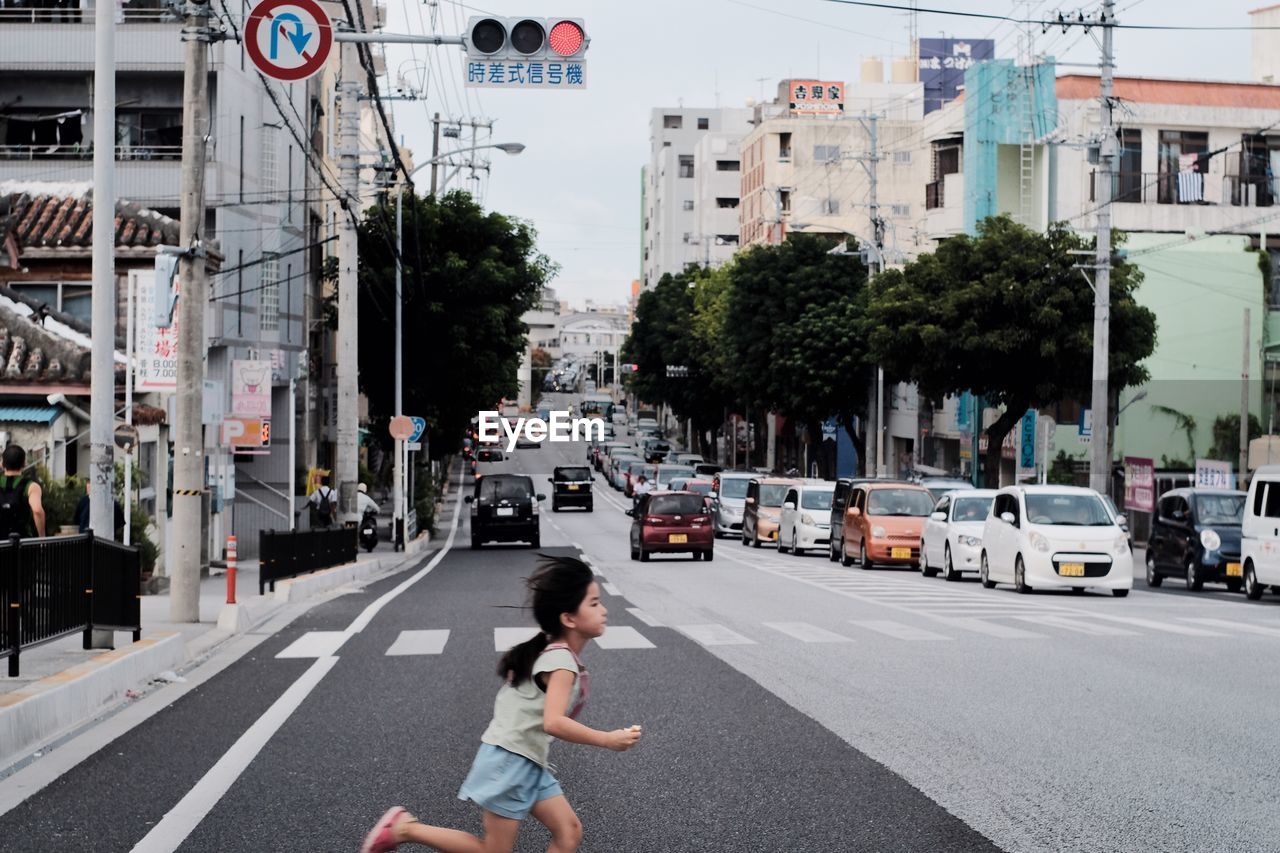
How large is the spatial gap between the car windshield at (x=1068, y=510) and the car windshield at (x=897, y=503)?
9.09m

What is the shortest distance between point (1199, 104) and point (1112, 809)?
5523 cm

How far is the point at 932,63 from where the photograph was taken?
11888 centimetres

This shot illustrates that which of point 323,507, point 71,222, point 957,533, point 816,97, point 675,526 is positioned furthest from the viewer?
point 816,97

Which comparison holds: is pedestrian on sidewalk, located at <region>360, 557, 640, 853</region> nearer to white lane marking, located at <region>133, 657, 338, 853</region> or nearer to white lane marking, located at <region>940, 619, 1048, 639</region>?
white lane marking, located at <region>133, 657, 338, 853</region>

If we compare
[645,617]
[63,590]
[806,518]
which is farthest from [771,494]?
[63,590]

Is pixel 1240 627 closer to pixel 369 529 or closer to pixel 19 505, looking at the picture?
pixel 19 505

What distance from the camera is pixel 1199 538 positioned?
3061 centimetres

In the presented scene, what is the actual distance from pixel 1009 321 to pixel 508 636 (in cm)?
3436

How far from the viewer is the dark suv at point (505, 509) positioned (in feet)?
158

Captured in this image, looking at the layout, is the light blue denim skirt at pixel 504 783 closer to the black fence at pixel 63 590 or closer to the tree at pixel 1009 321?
the black fence at pixel 63 590

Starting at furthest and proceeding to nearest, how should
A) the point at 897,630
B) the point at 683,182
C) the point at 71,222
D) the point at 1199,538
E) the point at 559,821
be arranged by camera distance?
1. the point at 683,182
2. the point at 71,222
3. the point at 1199,538
4. the point at 897,630
5. the point at 559,821

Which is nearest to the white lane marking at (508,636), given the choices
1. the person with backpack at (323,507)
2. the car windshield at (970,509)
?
the car windshield at (970,509)

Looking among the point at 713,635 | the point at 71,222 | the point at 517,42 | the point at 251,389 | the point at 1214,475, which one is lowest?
the point at 713,635

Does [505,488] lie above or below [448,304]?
below
